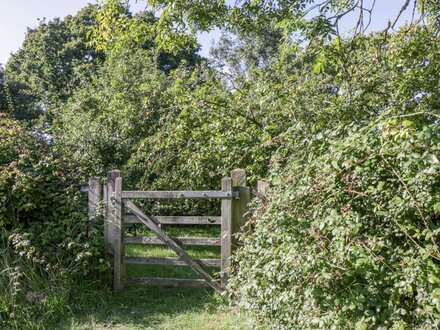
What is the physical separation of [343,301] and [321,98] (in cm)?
381

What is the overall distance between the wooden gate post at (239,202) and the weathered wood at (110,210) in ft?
5.25

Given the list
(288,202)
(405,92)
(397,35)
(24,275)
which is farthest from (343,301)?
(397,35)

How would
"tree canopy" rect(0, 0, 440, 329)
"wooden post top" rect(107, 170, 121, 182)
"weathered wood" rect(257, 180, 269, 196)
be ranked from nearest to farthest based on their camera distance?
"tree canopy" rect(0, 0, 440, 329), "weathered wood" rect(257, 180, 269, 196), "wooden post top" rect(107, 170, 121, 182)

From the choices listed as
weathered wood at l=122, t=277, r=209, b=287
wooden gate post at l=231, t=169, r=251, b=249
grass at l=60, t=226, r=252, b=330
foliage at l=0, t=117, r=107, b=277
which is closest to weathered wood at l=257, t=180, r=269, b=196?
wooden gate post at l=231, t=169, r=251, b=249

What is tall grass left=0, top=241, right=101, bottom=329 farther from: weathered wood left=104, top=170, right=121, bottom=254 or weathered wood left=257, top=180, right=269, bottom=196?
weathered wood left=257, top=180, right=269, bottom=196

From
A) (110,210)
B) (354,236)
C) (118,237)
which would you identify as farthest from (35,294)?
(354,236)

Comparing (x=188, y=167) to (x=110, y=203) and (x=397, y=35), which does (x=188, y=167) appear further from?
(x=397, y=35)

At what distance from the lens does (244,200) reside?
A: 5664 millimetres

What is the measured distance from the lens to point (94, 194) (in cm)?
601

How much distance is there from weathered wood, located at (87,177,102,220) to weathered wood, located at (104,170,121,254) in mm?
135

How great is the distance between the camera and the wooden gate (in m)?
5.60

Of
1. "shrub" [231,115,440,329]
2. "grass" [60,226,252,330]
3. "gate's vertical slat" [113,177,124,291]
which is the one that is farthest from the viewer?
"gate's vertical slat" [113,177,124,291]

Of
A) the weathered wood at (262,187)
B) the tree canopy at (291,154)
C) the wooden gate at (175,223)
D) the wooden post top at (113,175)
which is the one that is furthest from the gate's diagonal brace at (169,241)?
the weathered wood at (262,187)

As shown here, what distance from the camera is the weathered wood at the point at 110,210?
5.93 meters
